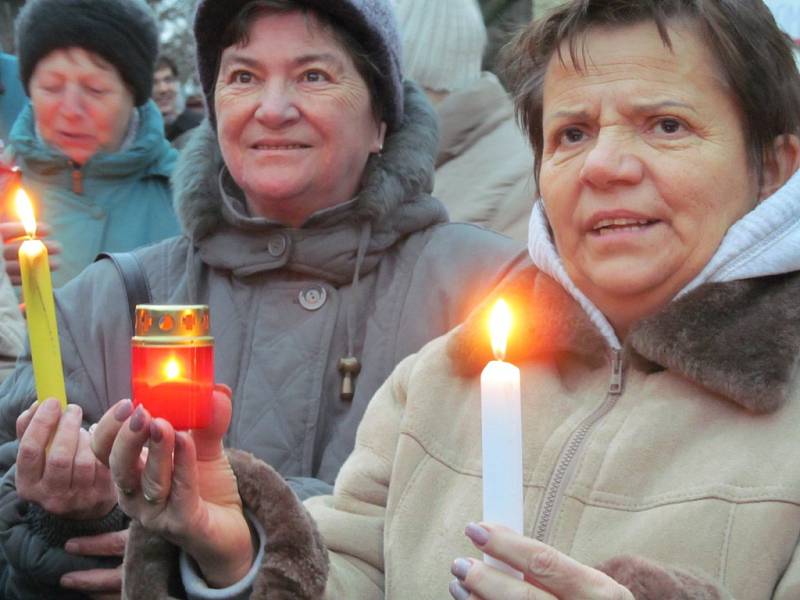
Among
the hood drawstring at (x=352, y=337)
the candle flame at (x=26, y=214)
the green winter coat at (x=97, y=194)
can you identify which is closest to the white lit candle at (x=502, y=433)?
the candle flame at (x=26, y=214)

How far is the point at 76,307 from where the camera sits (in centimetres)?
362

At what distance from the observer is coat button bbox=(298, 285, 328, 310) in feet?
11.9

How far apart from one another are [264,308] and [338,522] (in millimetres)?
1045

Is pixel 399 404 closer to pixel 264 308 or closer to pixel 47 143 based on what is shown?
pixel 264 308

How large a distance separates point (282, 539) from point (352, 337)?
1.15m

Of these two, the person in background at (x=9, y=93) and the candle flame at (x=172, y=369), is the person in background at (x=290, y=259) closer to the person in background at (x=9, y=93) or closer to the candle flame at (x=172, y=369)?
the candle flame at (x=172, y=369)

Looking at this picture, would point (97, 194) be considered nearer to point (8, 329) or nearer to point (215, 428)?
point (8, 329)

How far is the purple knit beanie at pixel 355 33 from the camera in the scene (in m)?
3.74

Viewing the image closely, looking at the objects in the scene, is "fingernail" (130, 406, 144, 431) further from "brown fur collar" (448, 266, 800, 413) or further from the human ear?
the human ear

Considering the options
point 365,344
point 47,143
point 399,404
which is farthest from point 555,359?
point 47,143

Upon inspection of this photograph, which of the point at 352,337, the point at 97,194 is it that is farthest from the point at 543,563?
the point at 97,194

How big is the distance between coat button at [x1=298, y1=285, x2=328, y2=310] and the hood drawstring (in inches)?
2.7

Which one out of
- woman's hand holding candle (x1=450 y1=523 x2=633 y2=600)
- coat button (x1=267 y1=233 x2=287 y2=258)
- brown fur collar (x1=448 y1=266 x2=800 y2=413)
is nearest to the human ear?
brown fur collar (x1=448 y1=266 x2=800 y2=413)

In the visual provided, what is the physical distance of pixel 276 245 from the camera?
3.69 m
